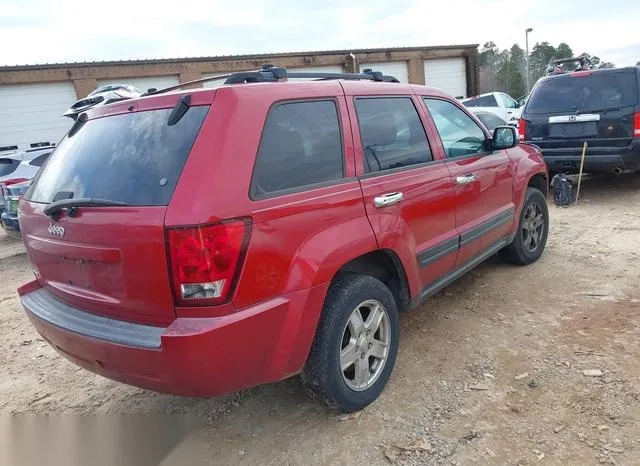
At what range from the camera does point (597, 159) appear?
725 cm

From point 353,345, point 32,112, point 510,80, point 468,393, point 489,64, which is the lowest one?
point 468,393

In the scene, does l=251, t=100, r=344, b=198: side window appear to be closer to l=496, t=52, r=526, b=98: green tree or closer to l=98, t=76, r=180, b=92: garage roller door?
l=98, t=76, r=180, b=92: garage roller door

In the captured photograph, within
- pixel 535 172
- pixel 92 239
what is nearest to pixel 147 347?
pixel 92 239

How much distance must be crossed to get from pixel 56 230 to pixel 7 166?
25.7 ft

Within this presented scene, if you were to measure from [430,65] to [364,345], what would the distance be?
27648 mm

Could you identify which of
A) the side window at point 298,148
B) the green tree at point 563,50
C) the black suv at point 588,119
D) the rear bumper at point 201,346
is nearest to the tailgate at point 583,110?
the black suv at point 588,119

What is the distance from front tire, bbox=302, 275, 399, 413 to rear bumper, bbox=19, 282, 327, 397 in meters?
0.14

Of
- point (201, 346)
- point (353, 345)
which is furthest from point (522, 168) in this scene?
point (201, 346)

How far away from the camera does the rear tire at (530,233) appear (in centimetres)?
473

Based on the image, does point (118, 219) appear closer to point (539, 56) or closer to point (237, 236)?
point (237, 236)

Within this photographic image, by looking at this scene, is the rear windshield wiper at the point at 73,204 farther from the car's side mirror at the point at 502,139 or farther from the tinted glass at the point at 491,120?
the tinted glass at the point at 491,120

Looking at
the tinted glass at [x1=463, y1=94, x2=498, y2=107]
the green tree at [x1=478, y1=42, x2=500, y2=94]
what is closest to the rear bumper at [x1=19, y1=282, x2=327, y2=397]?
the tinted glass at [x1=463, y1=94, x2=498, y2=107]

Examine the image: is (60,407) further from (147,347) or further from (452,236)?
(452,236)

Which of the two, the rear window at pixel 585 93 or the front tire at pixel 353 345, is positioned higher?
the rear window at pixel 585 93
